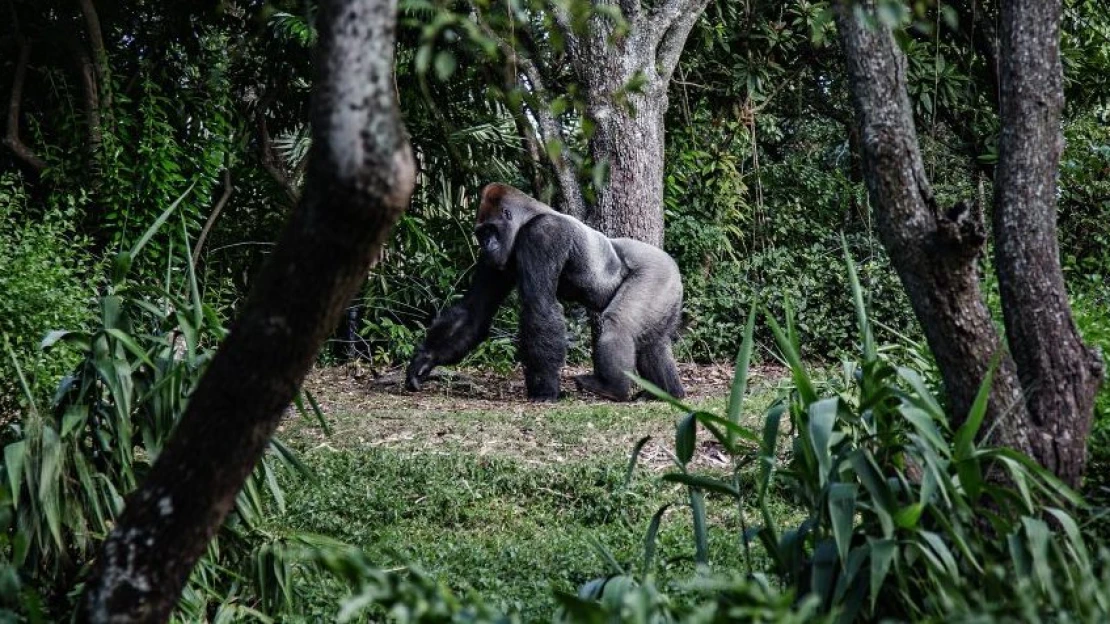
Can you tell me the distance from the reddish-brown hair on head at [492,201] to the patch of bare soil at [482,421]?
105cm

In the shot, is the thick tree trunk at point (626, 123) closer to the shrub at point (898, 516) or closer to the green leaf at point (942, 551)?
the shrub at point (898, 516)

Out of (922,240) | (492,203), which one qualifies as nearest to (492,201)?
(492,203)

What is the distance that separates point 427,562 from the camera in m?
4.27

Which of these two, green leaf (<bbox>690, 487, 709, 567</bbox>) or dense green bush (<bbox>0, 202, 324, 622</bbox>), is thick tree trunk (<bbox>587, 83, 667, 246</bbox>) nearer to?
dense green bush (<bbox>0, 202, 324, 622</bbox>)

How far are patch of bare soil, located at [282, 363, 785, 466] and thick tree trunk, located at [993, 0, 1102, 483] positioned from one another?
2.24 metres

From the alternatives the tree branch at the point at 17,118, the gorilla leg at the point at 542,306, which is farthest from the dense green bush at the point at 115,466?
the tree branch at the point at 17,118

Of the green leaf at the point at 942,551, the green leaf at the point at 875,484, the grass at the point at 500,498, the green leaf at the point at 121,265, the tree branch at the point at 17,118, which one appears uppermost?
the tree branch at the point at 17,118

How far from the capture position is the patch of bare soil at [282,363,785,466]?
567cm

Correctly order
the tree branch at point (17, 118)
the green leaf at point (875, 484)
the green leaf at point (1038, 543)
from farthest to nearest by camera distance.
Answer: the tree branch at point (17, 118)
the green leaf at point (875, 484)
the green leaf at point (1038, 543)

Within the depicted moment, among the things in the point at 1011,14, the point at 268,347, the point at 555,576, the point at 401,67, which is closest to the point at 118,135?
the point at 401,67

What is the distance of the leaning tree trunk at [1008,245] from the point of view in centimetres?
331

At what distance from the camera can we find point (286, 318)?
201cm

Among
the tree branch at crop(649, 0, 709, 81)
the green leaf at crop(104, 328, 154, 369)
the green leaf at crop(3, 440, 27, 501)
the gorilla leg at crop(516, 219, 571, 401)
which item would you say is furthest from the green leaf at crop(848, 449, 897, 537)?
the tree branch at crop(649, 0, 709, 81)

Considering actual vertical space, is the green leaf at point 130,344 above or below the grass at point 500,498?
above
